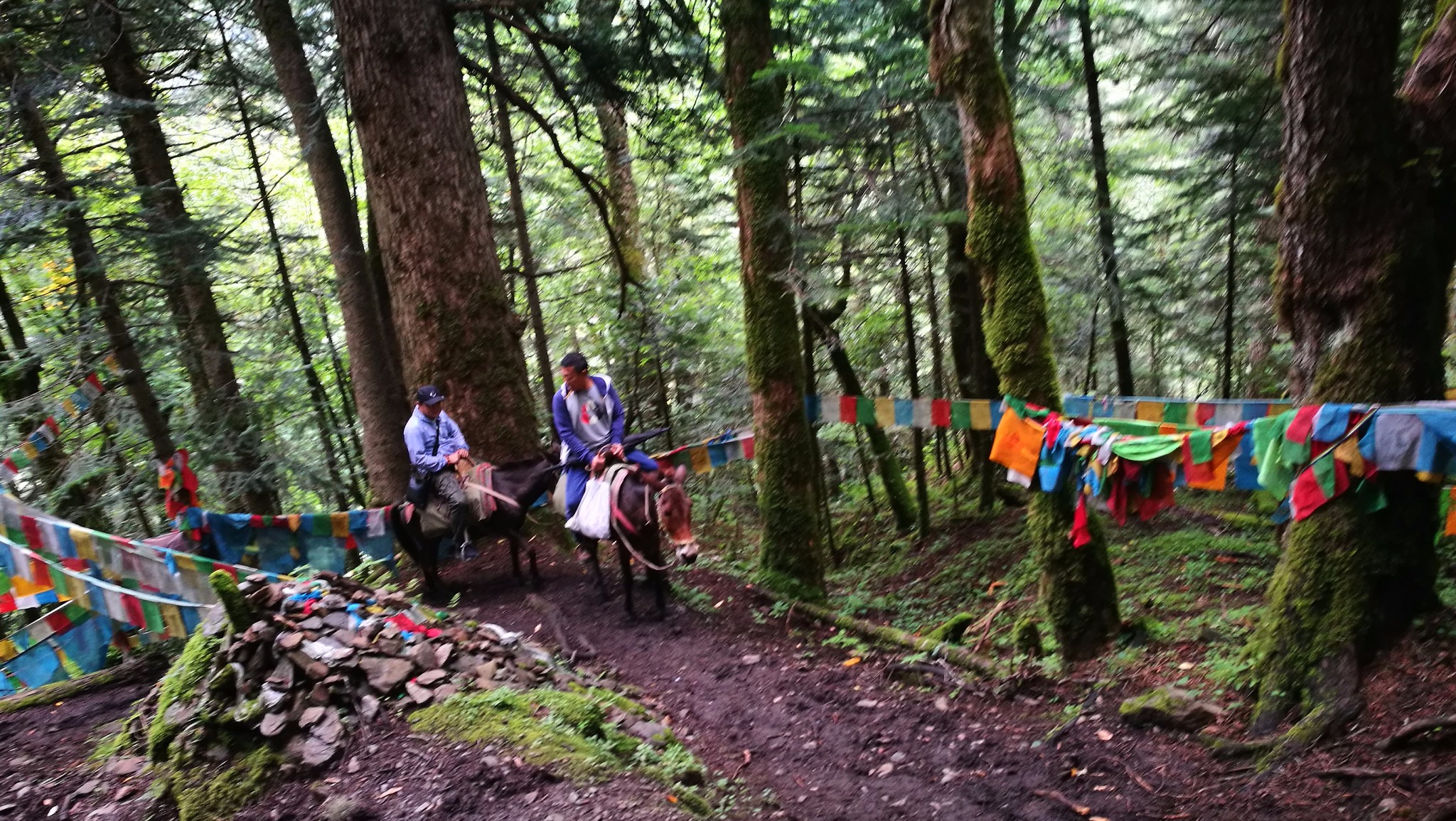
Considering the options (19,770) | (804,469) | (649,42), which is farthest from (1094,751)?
(649,42)

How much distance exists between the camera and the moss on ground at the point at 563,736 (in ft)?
12.6

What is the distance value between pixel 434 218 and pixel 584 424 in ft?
10.2

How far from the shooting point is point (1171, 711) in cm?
516

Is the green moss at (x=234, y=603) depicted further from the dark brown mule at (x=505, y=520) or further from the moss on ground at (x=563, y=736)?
the dark brown mule at (x=505, y=520)

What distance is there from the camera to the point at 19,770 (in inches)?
196

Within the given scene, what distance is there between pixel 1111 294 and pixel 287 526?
11.6 m

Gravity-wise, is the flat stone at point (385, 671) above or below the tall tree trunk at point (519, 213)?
below

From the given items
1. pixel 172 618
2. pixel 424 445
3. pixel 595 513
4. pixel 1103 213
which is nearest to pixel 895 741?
pixel 595 513

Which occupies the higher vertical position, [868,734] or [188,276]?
[188,276]

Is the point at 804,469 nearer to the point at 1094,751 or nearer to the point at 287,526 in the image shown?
the point at 1094,751

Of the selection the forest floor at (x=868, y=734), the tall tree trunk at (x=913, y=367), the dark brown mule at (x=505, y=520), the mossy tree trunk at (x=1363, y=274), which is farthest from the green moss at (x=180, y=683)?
the tall tree trunk at (x=913, y=367)

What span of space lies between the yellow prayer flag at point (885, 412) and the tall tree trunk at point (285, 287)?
28.3 feet

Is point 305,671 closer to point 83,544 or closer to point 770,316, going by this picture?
point 83,544

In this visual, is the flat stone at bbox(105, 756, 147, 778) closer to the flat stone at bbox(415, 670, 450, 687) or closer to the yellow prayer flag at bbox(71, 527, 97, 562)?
the flat stone at bbox(415, 670, 450, 687)
